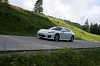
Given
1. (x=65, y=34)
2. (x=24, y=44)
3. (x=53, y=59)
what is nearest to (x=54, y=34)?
(x=65, y=34)

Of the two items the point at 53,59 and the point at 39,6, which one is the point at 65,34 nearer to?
Result: the point at 53,59

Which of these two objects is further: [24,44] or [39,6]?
[39,6]

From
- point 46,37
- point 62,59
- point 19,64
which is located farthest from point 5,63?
point 46,37

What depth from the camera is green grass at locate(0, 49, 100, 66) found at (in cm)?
790

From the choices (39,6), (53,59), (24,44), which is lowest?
(53,59)

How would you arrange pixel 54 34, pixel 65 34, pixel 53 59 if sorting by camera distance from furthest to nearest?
pixel 65 34, pixel 54 34, pixel 53 59

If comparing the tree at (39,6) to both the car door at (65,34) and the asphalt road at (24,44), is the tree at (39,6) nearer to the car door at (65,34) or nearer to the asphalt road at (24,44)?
the car door at (65,34)

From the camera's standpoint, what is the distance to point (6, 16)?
34.8 meters

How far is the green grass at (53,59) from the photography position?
25.9 ft

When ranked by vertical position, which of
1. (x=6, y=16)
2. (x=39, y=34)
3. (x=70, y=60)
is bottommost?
(x=70, y=60)

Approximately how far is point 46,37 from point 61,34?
1861 mm

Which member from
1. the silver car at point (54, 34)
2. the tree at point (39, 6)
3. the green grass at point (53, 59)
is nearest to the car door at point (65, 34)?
the silver car at point (54, 34)

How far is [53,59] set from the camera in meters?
9.37

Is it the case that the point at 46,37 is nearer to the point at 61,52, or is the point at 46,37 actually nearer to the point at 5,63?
the point at 61,52
